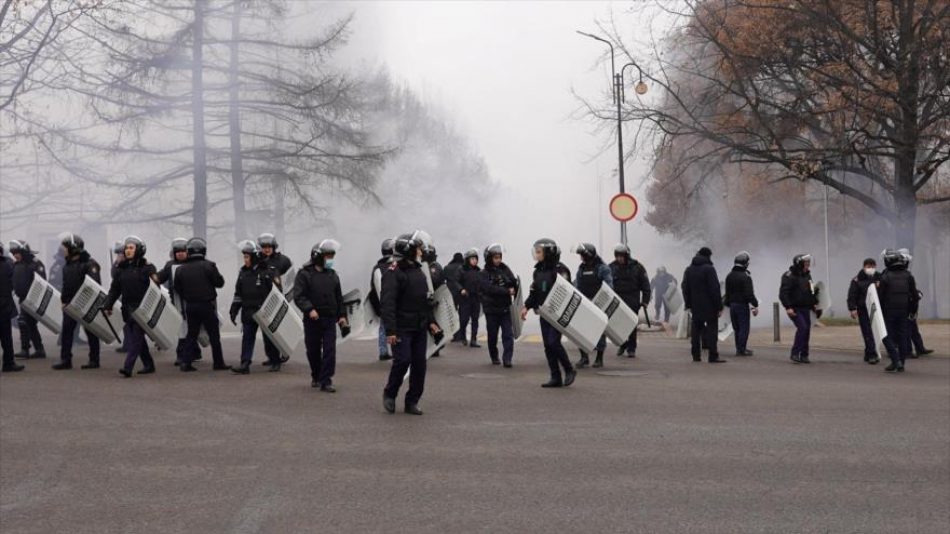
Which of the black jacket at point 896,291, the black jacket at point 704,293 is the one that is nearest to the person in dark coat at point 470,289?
the black jacket at point 704,293

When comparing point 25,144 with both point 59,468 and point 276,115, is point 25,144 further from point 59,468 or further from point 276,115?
point 59,468

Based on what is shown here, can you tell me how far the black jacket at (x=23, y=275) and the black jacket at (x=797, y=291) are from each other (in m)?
10.1

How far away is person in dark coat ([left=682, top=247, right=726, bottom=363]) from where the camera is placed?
14.9m

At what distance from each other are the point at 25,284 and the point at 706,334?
9254 millimetres

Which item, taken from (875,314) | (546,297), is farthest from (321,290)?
(875,314)

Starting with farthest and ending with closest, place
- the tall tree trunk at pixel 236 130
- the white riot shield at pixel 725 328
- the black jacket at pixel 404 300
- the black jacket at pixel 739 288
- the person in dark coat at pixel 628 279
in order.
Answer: the tall tree trunk at pixel 236 130
the white riot shield at pixel 725 328
the black jacket at pixel 739 288
the person in dark coat at pixel 628 279
the black jacket at pixel 404 300

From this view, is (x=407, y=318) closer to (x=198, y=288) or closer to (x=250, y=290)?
(x=250, y=290)

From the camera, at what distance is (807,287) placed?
1498 centimetres

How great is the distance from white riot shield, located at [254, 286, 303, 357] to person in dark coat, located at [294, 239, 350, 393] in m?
1.62

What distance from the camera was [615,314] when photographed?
14531 millimetres

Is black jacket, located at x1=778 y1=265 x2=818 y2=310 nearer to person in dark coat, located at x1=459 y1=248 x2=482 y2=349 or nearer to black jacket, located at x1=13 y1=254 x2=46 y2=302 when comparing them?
person in dark coat, located at x1=459 y1=248 x2=482 y2=349

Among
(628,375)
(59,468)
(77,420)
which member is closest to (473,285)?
(628,375)

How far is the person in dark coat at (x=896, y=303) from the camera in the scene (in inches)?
542

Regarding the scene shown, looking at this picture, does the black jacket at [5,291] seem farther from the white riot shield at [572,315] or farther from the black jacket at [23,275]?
the white riot shield at [572,315]
